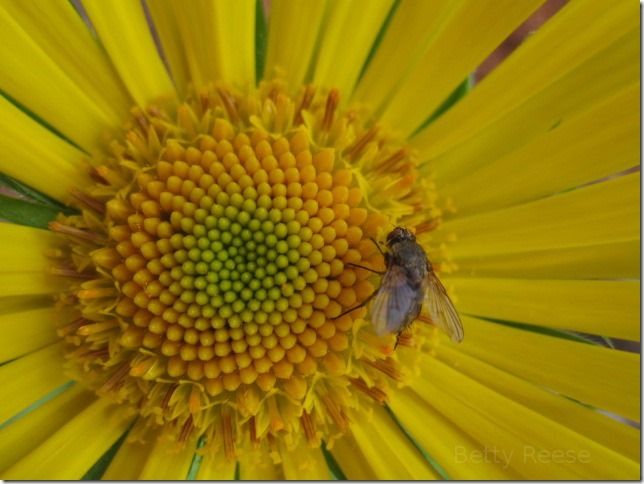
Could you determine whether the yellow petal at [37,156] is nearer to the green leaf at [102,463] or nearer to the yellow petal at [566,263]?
the green leaf at [102,463]

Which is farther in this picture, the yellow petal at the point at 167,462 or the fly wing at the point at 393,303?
the yellow petal at the point at 167,462

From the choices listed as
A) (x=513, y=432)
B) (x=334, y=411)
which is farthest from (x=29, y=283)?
(x=513, y=432)

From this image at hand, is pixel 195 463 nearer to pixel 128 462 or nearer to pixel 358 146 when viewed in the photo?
pixel 128 462

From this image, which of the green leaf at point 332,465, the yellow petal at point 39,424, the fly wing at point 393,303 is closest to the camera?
the fly wing at point 393,303

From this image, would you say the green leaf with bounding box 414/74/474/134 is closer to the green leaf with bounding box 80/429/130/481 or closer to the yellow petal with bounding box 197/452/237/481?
the yellow petal with bounding box 197/452/237/481

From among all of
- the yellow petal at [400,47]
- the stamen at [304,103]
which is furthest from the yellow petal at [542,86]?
the stamen at [304,103]

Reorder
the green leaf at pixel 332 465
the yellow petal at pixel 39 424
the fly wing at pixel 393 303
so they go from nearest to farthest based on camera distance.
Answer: the fly wing at pixel 393 303 < the yellow petal at pixel 39 424 < the green leaf at pixel 332 465

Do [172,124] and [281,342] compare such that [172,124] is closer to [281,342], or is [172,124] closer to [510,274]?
[281,342]
